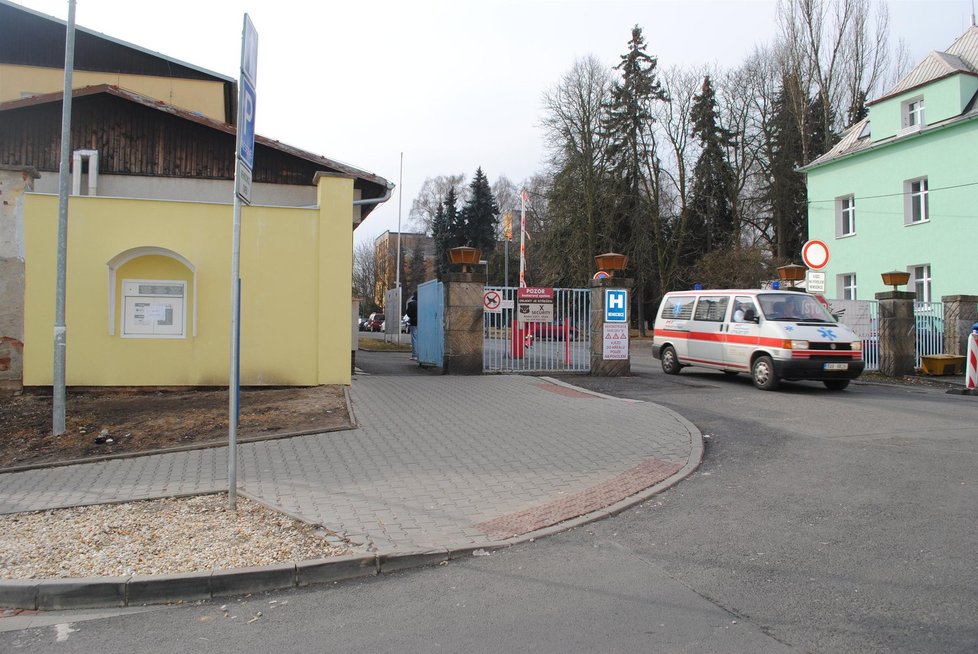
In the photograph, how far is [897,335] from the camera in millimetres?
17797

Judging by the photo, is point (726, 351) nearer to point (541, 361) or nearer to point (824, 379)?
point (824, 379)

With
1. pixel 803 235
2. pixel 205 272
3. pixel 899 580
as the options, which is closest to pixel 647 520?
pixel 899 580

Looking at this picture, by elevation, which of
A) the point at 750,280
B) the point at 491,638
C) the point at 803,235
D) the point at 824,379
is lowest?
the point at 491,638

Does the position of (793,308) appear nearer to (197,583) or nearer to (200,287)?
(200,287)

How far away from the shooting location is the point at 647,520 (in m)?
5.78

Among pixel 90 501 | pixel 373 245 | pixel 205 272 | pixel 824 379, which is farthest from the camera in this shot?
pixel 373 245

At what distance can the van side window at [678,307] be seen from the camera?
15930mm

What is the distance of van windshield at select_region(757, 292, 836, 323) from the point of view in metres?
13.6

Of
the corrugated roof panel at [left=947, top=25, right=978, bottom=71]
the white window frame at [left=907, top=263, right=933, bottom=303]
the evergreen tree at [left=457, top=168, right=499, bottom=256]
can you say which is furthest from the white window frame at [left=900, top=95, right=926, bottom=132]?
the evergreen tree at [left=457, top=168, right=499, bottom=256]

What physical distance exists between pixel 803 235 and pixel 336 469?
39093 mm

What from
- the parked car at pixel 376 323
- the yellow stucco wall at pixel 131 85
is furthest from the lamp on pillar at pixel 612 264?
the parked car at pixel 376 323

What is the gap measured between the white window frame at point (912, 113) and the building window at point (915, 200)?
2030 millimetres

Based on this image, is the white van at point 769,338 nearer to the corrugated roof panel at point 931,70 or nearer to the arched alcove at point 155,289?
the arched alcove at point 155,289

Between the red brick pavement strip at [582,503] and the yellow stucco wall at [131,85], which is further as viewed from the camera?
the yellow stucco wall at [131,85]
